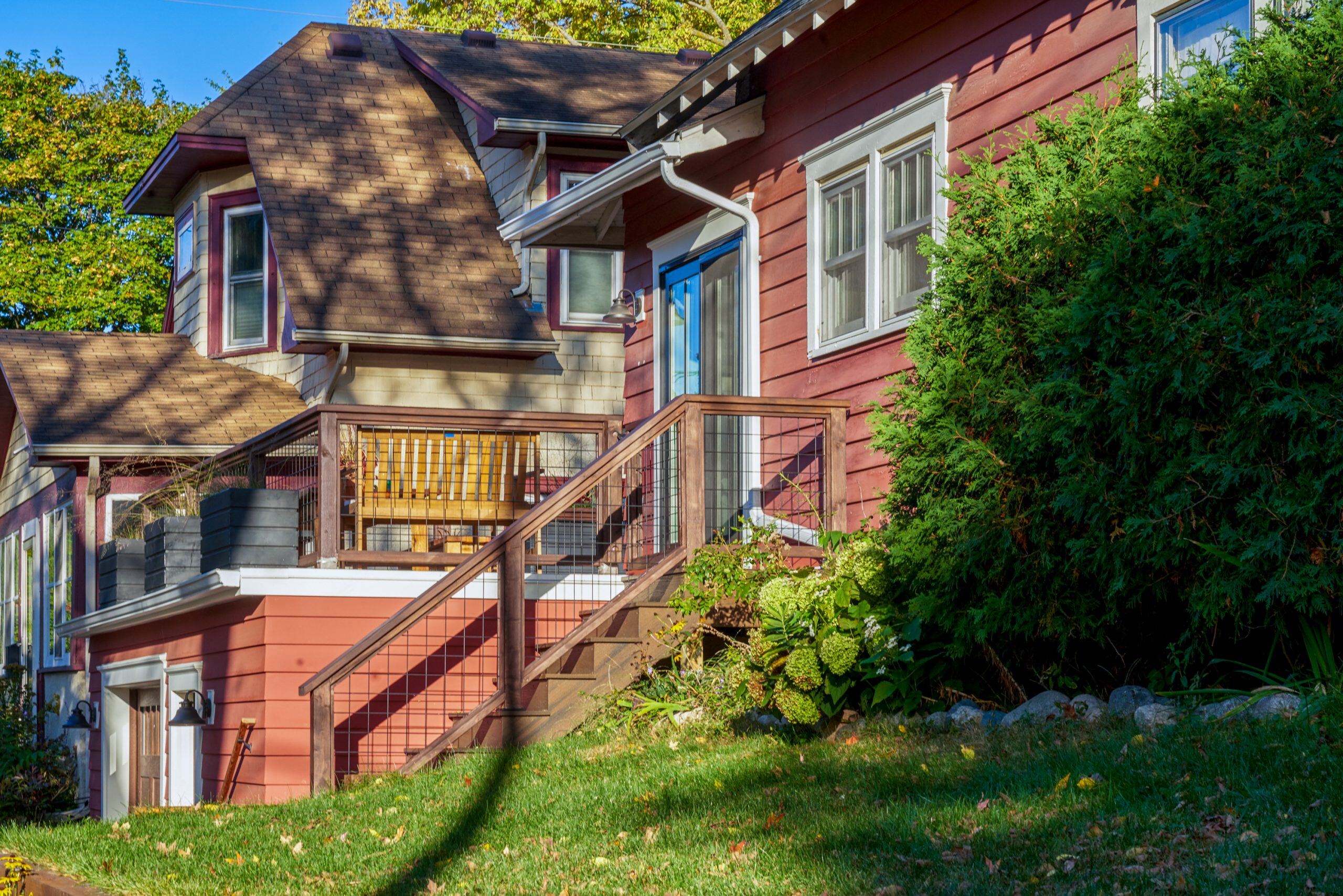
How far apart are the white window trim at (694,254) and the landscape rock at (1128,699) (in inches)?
216

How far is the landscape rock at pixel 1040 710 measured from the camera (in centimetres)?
711

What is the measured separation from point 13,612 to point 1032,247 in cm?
1964

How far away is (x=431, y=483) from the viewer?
12406 mm

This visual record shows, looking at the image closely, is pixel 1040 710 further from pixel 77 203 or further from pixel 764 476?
pixel 77 203

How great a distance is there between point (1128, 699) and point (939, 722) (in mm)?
981

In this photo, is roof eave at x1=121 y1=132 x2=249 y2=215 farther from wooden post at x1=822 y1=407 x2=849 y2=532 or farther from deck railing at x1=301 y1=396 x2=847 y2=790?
wooden post at x1=822 y1=407 x2=849 y2=532

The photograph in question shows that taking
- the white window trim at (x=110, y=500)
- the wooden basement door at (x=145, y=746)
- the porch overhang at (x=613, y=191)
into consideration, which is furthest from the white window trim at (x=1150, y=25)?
the white window trim at (x=110, y=500)

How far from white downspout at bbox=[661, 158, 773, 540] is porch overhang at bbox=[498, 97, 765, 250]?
239 millimetres

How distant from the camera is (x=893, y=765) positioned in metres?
6.80

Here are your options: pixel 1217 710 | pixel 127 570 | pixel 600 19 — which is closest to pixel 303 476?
pixel 127 570

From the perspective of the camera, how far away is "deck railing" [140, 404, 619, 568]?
1149 centimetres

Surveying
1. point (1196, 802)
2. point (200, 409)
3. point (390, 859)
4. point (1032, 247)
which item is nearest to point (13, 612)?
point (200, 409)

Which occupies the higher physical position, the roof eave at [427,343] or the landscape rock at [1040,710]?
the roof eave at [427,343]

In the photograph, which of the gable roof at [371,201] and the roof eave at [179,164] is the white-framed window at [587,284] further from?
the roof eave at [179,164]
